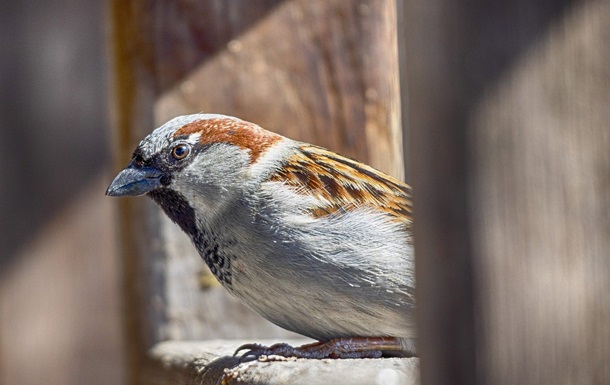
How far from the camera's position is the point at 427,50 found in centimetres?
88

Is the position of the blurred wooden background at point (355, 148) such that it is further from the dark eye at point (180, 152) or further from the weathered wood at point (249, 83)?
the dark eye at point (180, 152)

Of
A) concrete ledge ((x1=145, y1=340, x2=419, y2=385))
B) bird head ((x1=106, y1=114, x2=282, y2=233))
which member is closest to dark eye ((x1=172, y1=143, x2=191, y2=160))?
bird head ((x1=106, y1=114, x2=282, y2=233))

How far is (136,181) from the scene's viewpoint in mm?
2256

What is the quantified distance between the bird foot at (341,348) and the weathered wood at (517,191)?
1161 millimetres

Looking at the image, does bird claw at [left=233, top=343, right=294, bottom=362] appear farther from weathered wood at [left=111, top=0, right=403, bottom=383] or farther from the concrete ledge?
weathered wood at [left=111, top=0, right=403, bottom=383]

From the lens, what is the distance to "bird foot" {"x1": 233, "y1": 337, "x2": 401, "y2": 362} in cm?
202

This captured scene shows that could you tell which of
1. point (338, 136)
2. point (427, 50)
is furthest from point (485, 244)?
point (338, 136)

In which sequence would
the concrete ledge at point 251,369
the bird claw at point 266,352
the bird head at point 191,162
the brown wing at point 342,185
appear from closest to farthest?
the concrete ledge at point 251,369, the bird claw at point 266,352, the brown wing at point 342,185, the bird head at point 191,162

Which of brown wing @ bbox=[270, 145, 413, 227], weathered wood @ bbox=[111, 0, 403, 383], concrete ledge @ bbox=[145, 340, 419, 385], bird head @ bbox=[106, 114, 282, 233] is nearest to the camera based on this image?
concrete ledge @ bbox=[145, 340, 419, 385]

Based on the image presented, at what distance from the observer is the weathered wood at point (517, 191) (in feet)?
2.64

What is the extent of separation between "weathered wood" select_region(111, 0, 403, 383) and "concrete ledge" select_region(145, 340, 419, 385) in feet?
0.36

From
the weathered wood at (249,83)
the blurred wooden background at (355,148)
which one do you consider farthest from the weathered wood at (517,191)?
the weathered wood at (249,83)

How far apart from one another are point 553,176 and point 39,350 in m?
2.71

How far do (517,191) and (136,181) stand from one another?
153cm
